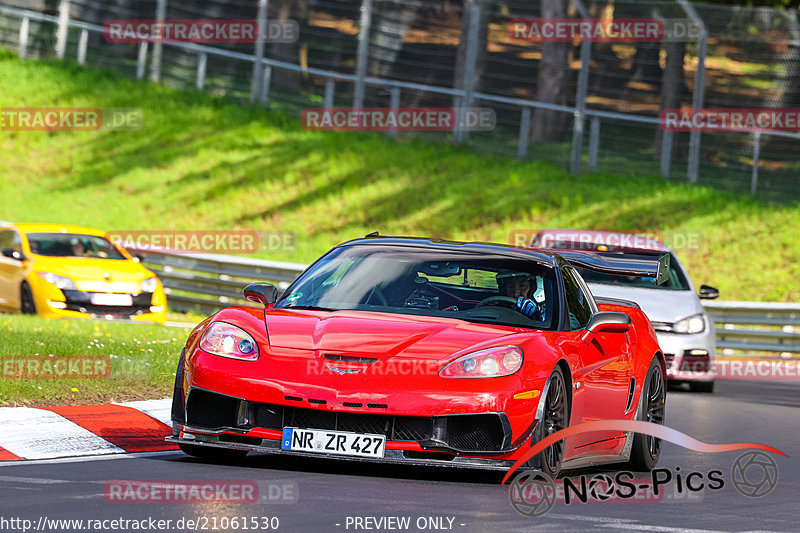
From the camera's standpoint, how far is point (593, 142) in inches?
1164

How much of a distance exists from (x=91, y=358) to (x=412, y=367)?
17.8 feet

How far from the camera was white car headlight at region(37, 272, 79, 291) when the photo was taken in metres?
19.9

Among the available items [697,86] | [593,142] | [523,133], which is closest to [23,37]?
[523,133]

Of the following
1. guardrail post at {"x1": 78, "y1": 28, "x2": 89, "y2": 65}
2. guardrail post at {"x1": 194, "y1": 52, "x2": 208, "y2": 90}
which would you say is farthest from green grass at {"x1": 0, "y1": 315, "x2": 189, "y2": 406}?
guardrail post at {"x1": 78, "y1": 28, "x2": 89, "y2": 65}

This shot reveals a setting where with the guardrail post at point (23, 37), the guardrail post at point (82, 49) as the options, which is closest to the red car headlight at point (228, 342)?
the guardrail post at point (82, 49)

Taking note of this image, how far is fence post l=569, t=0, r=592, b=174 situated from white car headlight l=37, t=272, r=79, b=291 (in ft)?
41.4

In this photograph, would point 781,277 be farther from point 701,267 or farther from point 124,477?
point 124,477

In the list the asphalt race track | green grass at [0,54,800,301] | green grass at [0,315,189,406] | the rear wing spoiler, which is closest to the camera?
the asphalt race track

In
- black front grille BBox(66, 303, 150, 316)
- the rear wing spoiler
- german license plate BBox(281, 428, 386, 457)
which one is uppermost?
the rear wing spoiler

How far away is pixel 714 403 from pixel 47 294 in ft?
29.6

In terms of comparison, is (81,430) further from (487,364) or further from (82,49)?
(82,49)

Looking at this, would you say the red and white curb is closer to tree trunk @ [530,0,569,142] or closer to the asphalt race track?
the asphalt race track

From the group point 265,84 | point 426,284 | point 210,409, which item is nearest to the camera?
point 210,409

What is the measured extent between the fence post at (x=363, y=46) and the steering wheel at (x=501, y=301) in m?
22.2
